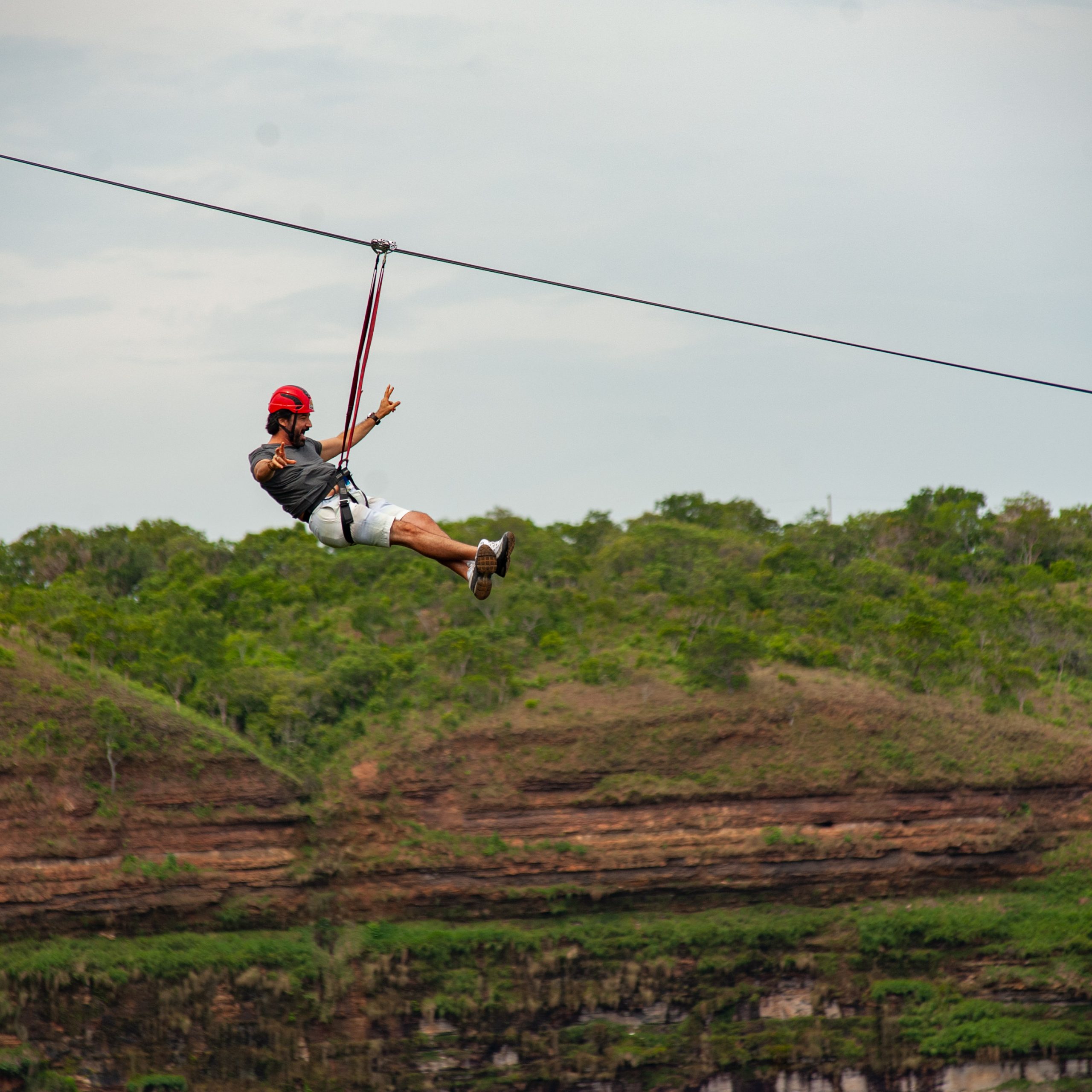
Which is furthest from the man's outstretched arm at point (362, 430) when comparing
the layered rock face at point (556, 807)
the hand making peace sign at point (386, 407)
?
the layered rock face at point (556, 807)

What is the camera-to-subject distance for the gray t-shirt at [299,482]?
29.3 ft

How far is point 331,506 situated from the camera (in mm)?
8875

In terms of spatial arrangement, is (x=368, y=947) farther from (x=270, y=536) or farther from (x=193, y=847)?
(x=270, y=536)

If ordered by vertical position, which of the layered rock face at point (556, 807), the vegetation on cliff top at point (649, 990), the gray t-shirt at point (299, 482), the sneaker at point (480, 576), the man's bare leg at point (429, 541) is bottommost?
the vegetation on cliff top at point (649, 990)

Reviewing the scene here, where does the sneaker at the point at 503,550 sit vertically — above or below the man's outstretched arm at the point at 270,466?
below

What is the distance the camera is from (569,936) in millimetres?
29797

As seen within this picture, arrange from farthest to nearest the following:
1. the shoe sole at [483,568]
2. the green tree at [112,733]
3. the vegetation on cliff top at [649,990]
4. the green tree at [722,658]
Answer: the green tree at [722,658] < the green tree at [112,733] < the vegetation on cliff top at [649,990] < the shoe sole at [483,568]

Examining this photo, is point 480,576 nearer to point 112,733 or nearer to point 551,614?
point 112,733

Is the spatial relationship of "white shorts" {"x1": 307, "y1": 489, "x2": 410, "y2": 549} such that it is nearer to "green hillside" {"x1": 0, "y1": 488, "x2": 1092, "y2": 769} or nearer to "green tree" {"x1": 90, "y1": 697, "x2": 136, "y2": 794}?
"green tree" {"x1": 90, "y1": 697, "x2": 136, "y2": 794}

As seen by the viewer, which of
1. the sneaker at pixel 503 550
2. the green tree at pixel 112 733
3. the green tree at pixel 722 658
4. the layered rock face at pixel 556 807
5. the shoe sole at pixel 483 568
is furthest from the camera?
the green tree at pixel 722 658

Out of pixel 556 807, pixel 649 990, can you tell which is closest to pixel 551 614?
pixel 556 807

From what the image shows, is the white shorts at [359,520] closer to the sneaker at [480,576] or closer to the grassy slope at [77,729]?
the sneaker at [480,576]

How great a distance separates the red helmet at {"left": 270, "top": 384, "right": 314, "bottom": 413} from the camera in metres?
9.02

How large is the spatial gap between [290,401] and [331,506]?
2.54 ft
